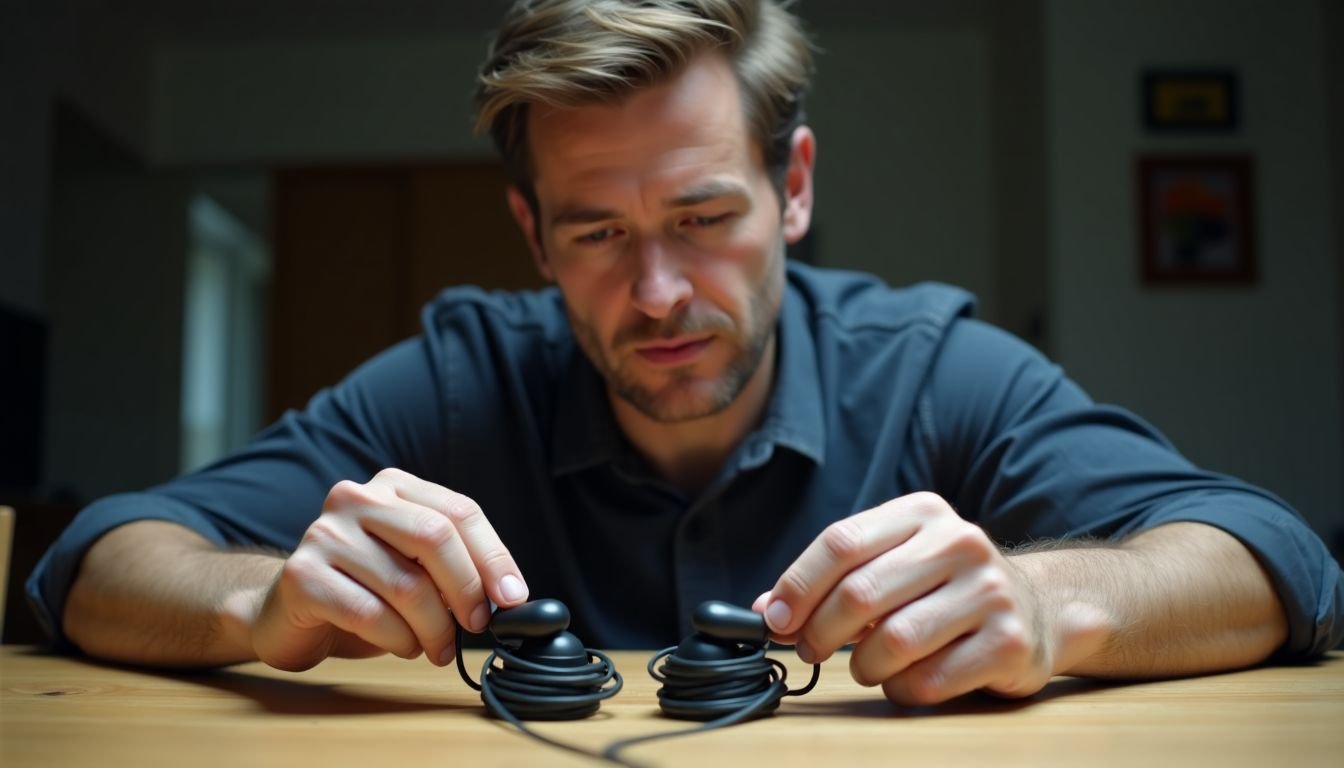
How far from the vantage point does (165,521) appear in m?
1.18

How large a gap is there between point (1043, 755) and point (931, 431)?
82cm

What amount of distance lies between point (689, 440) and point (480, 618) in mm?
679

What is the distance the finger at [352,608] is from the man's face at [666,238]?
1.76 ft

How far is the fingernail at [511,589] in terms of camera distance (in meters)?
0.72

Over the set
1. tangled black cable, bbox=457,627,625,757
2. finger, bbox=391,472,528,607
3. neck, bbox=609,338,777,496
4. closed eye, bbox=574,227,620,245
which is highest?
closed eye, bbox=574,227,620,245

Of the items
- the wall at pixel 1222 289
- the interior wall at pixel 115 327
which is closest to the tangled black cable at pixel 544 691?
the wall at pixel 1222 289

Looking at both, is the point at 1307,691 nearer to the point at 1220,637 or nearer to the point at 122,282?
the point at 1220,637

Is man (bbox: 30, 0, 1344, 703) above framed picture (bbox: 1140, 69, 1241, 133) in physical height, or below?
below

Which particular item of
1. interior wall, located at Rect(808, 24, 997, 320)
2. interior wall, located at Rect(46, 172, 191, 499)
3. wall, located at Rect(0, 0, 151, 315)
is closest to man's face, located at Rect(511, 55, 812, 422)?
wall, located at Rect(0, 0, 151, 315)

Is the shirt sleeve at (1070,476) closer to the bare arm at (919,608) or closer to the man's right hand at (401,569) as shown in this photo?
the bare arm at (919,608)

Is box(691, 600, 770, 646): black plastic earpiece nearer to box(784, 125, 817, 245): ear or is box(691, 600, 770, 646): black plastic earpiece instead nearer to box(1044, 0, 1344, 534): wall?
box(784, 125, 817, 245): ear

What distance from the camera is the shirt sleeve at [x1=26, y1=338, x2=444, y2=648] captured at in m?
1.14

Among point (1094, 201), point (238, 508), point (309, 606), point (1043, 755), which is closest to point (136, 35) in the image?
point (1094, 201)

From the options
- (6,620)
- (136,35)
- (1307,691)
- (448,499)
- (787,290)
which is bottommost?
(6,620)
